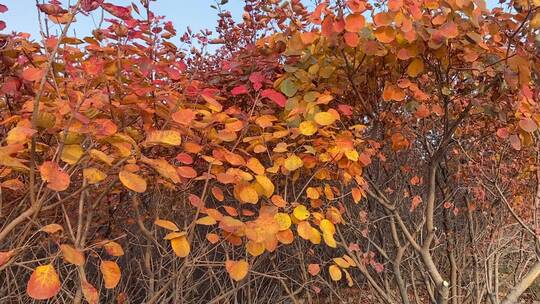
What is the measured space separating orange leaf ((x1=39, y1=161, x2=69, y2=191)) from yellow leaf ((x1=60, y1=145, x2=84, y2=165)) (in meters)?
0.13

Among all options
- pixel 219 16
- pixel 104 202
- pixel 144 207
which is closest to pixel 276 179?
pixel 144 207

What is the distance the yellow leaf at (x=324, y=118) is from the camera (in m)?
1.98

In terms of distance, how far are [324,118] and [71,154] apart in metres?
0.99

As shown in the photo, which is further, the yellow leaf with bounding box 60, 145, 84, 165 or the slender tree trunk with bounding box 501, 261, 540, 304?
the slender tree trunk with bounding box 501, 261, 540, 304

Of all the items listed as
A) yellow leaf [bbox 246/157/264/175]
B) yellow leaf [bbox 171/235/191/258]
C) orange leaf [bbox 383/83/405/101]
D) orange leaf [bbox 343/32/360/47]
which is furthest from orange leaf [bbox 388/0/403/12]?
yellow leaf [bbox 171/235/191/258]

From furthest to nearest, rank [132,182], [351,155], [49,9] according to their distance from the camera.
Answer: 1. [351,155]
2. [49,9]
3. [132,182]

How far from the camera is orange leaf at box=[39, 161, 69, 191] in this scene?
1.32 m

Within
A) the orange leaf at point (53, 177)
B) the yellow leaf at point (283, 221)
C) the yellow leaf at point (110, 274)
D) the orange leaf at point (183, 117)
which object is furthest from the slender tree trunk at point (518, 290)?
the orange leaf at point (53, 177)

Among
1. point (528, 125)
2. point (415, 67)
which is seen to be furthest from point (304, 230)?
point (528, 125)

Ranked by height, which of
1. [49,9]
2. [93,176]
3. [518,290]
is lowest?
[518,290]

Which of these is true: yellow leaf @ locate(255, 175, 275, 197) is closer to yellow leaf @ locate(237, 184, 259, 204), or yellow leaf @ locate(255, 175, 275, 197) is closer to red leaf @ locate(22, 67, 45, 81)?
yellow leaf @ locate(237, 184, 259, 204)

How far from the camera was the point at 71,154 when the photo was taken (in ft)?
4.95

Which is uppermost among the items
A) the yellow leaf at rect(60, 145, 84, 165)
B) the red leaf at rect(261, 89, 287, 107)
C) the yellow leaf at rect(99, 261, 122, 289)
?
the red leaf at rect(261, 89, 287, 107)

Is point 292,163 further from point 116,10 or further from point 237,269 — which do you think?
point 116,10
